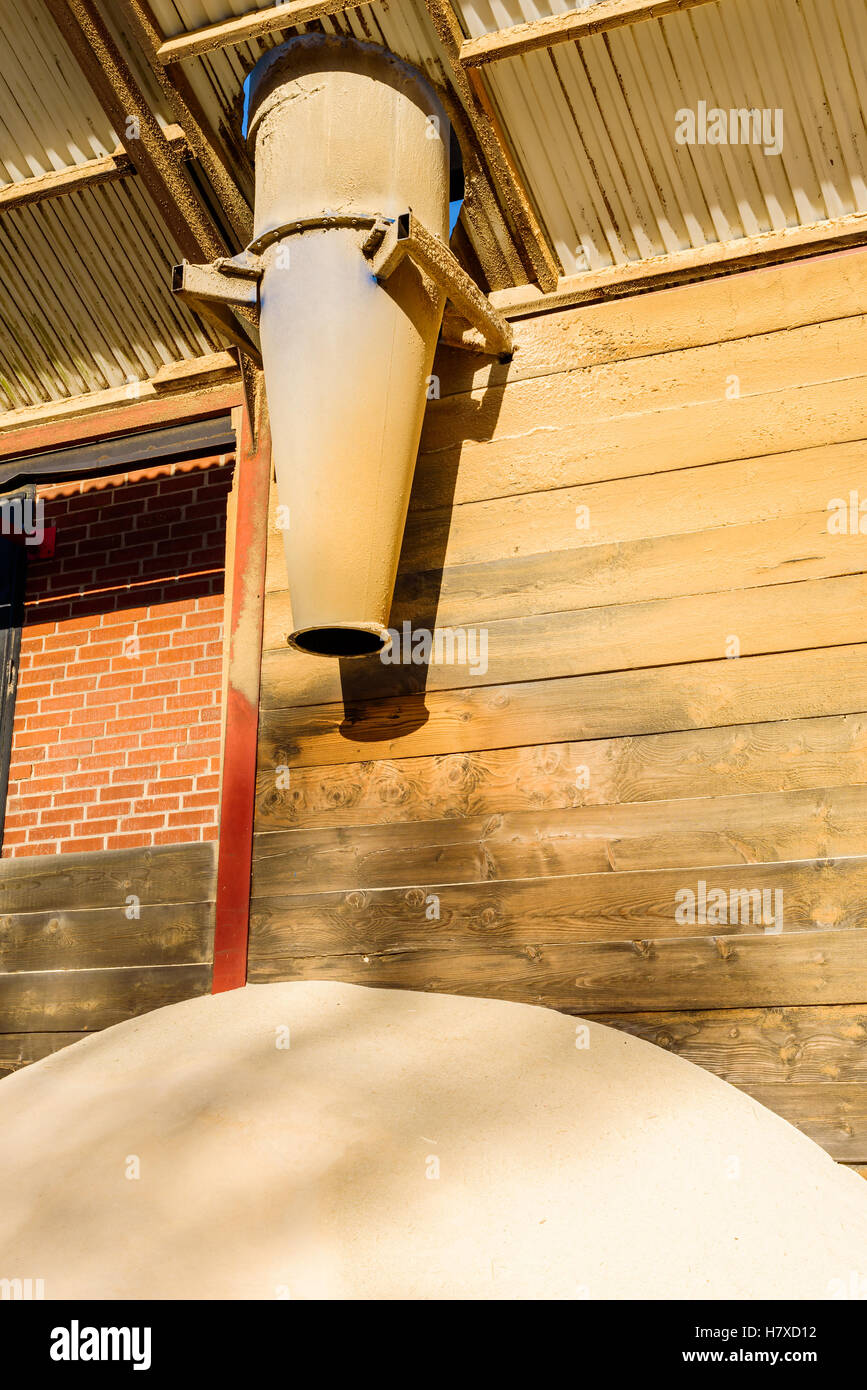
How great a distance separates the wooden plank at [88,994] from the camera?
4.19 metres

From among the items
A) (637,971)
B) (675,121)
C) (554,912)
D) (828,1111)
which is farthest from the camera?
(675,121)

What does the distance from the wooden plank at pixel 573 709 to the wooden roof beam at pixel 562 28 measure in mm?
2162

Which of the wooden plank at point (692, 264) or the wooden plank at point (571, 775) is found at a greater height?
the wooden plank at point (692, 264)

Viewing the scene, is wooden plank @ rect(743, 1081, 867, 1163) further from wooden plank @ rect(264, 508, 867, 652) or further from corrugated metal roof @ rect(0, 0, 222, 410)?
corrugated metal roof @ rect(0, 0, 222, 410)

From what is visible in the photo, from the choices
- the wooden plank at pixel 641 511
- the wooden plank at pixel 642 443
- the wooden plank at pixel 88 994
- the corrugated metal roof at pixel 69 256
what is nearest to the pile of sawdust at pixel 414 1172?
the wooden plank at pixel 88 994

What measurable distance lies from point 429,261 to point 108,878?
2.68m

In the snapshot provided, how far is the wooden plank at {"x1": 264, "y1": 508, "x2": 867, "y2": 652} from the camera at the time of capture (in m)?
3.68

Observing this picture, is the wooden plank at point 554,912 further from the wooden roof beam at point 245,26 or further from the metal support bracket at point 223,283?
the wooden roof beam at point 245,26

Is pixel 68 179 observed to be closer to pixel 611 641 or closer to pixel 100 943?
pixel 611 641

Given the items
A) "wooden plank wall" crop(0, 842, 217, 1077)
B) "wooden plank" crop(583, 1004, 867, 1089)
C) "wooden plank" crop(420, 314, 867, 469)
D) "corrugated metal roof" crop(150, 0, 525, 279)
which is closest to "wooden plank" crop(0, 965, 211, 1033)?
"wooden plank wall" crop(0, 842, 217, 1077)

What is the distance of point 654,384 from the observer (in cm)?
404

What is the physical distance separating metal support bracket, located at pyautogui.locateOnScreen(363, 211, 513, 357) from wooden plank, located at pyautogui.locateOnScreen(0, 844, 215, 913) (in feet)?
7.36

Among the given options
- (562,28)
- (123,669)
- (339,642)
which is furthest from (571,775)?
(123,669)
